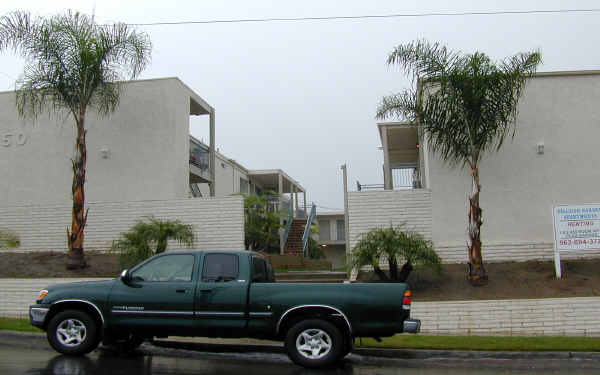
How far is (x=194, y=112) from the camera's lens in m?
22.1

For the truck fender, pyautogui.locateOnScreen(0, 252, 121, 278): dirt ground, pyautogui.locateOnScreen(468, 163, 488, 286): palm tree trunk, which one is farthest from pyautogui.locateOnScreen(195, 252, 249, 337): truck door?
pyautogui.locateOnScreen(468, 163, 488, 286): palm tree trunk

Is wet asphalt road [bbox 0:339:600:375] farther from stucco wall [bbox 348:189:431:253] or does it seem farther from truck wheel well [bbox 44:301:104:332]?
stucco wall [bbox 348:189:431:253]

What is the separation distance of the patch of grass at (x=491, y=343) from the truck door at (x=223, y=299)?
7.40ft

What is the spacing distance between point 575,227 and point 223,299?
32.9ft

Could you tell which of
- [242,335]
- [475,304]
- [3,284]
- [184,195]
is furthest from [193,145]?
[242,335]

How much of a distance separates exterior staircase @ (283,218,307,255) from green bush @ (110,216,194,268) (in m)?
7.78

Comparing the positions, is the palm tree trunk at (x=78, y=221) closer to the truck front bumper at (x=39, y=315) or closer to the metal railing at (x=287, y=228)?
the truck front bumper at (x=39, y=315)

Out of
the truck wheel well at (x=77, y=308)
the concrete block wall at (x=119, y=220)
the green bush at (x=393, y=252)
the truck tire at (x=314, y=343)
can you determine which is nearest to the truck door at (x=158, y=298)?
the truck wheel well at (x=77, y=308)

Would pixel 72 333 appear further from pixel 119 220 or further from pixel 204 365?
pixel 119 220

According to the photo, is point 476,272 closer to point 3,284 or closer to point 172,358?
point 172,358

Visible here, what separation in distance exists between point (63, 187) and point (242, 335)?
42.1 feet

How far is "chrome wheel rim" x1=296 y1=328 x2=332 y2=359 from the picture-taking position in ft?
25.4

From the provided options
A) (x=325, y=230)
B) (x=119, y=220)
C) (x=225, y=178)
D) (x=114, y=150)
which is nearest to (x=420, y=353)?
(x=119, y=220)

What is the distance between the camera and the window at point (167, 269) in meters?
8.31
